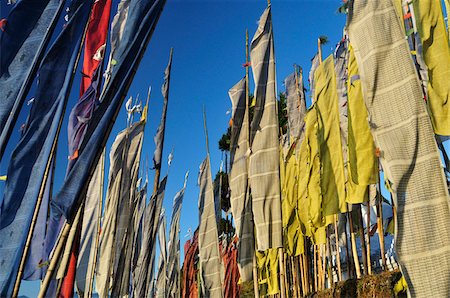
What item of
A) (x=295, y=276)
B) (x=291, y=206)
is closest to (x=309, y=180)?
(x=291, y=206)

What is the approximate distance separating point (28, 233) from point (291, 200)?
583 centimetres

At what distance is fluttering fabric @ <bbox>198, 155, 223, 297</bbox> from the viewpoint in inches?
332

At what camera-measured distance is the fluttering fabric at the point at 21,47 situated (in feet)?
17.1

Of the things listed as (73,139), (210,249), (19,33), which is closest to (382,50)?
(73,139)

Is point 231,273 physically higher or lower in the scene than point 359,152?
lower

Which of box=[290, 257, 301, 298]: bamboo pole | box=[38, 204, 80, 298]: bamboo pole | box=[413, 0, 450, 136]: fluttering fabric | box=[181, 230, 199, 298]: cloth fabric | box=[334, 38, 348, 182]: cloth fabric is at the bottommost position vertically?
box=[38, 204, 80, 298]: bamboo pole

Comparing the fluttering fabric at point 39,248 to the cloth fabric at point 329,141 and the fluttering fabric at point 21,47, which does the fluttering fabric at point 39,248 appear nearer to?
the fluttering fabric at point 21,47

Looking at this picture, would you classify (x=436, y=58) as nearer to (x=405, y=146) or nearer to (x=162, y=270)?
(x=405, y=146)

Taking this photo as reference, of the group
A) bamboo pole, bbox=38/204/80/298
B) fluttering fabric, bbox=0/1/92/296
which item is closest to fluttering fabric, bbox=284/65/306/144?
fluttering fabric, bbox=0/1/92/296

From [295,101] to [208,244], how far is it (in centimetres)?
426

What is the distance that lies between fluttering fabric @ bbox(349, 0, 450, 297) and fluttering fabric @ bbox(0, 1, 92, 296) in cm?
318

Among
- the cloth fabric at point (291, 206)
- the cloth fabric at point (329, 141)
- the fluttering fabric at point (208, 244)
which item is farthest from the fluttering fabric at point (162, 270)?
the cloth fabric at point (329, 141)

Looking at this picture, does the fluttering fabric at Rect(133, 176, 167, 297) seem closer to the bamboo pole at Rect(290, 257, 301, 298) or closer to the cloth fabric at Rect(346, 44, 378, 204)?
the bamboo pole at Rect(290, 257, 301, 298)

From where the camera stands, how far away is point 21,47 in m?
5.56
